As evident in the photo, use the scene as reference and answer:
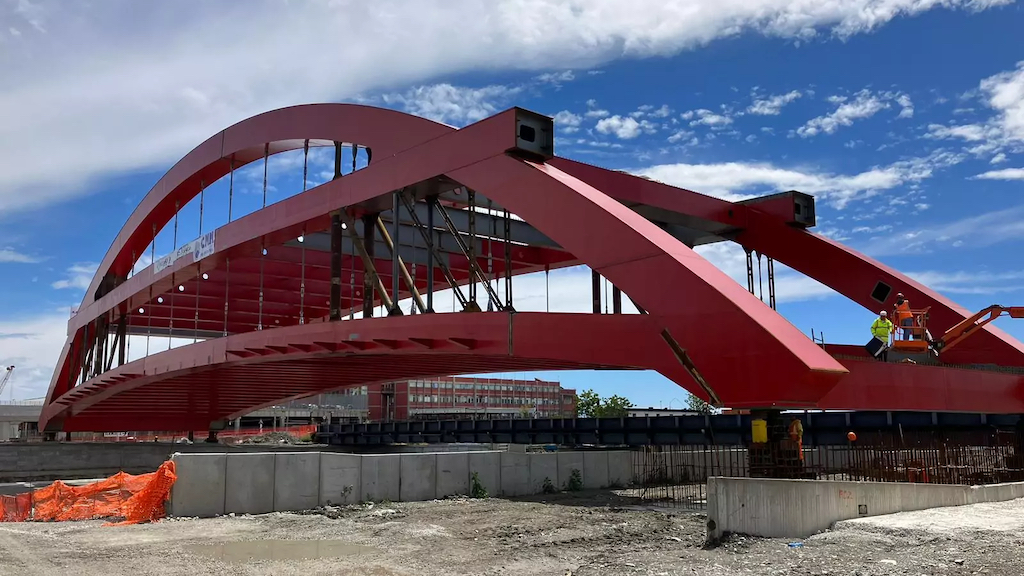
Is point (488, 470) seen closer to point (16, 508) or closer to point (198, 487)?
point (198, 487)

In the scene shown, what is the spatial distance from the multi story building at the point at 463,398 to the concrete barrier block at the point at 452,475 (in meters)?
73.4

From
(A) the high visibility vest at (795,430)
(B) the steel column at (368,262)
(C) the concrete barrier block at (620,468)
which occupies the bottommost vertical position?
(C) the concrete barrier block at (620,468)

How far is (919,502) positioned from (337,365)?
2502 cm

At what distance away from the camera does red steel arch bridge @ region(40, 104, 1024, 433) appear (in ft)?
59.2

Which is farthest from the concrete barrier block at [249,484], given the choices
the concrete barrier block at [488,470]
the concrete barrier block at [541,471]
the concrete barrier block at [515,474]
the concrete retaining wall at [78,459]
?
the concrete retaining wall at [78,459]

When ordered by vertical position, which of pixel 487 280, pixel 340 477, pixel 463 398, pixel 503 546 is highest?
pixel 487 280

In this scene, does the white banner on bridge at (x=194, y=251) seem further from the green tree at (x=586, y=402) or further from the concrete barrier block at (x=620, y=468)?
the green tree at (x=586, y=402)

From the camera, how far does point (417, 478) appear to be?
21.3 m

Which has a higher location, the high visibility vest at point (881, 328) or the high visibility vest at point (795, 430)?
the high visibility vest at point (881, 328)

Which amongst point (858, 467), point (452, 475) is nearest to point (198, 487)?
point (452, 475)

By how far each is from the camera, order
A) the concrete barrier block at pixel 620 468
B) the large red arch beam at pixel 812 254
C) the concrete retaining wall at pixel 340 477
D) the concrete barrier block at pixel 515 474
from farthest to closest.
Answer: the large red arch beam at pixel 812 254 < the concrete barrier block at pixel 620 468 < the concrete barrier block at pixel 515 474 < the concrete retaining wall at pixel 340 477

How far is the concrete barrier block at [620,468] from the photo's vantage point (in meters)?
25.4

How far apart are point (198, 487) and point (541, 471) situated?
9.17 m

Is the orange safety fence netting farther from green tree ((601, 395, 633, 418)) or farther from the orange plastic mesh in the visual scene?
green tree ((601, 395, 633, 418))
